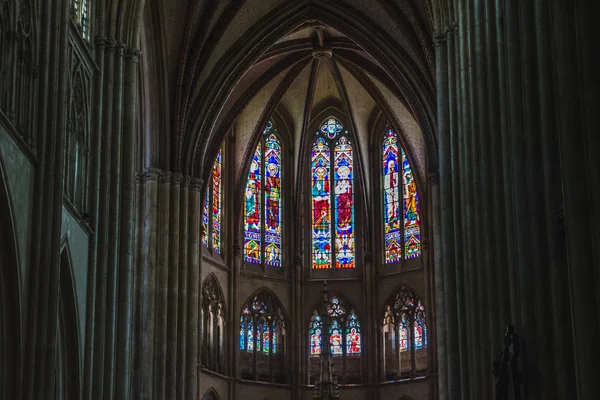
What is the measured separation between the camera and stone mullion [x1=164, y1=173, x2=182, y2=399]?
31984mm

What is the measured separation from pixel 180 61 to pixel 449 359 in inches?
493

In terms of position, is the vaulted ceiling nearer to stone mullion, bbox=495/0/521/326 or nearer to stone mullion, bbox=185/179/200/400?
stone mullion, bbox=185/179/200/400

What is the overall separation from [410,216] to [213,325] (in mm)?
7179

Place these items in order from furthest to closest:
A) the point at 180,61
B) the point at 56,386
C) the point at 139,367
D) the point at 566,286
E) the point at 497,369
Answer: the point at 180,61 < the point at 139,367 < the point at 56,386 < the point at 497,369 < the point at 566,286

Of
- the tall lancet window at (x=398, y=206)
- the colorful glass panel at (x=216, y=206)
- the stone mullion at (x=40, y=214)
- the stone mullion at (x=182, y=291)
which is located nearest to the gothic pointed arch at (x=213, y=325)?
the colorful glass panel at (x=216, y=206)

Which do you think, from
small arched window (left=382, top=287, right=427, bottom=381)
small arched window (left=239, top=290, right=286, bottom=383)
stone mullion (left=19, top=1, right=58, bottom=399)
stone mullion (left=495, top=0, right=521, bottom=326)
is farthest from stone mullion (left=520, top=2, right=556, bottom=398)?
small arched window (left=239, top=290, right=286, bottom=383)

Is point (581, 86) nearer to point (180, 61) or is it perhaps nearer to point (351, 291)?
point (180, 61)

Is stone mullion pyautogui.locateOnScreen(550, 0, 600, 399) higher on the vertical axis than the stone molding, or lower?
lower

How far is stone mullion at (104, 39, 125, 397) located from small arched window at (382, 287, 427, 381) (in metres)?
16.6

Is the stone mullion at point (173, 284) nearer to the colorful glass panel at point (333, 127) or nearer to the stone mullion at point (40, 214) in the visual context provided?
the colorful glass panel at point (333, 127)

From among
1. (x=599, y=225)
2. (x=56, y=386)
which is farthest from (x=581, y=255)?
(x=56, y=386)

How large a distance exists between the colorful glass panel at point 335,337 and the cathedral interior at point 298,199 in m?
0.07

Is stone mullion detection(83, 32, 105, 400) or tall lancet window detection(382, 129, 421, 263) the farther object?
tall lancet window detection(382, 129, 421, 263)

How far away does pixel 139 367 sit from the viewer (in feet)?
102
